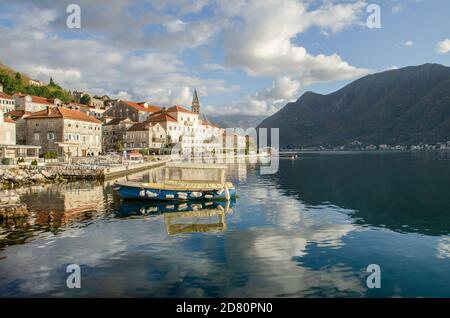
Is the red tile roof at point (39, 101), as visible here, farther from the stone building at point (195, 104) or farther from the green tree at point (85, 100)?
the stone building at point (195, 104)

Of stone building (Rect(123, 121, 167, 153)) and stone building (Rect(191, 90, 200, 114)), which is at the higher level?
stone building (Rect(191, 90, 200, 114))

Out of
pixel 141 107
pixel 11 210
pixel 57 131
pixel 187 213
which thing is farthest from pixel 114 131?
pixel 11 210

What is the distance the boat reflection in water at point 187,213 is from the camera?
27.3 metres

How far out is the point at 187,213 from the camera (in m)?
32.9

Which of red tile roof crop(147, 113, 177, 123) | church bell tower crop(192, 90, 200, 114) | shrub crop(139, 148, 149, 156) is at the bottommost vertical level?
shrub crop(139, 148, 149, 156)

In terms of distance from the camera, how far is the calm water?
1574 cm

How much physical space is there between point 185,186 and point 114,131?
9886 centimetres

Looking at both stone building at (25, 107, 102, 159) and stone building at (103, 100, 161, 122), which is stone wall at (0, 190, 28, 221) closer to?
stone building at (25, 107, 102, 159)

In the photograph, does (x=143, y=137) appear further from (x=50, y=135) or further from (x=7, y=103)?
(x=7, y=103)

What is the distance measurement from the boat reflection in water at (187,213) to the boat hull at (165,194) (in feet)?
2.45

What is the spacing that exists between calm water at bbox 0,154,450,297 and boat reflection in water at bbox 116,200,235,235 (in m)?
0.09

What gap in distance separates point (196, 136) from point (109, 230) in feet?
426

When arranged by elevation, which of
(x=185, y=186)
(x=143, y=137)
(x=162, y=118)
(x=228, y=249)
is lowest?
(x=228, y=249)

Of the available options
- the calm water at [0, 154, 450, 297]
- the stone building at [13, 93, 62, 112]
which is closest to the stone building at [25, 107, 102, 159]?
the stone building at [13, 93, 62, 112]
